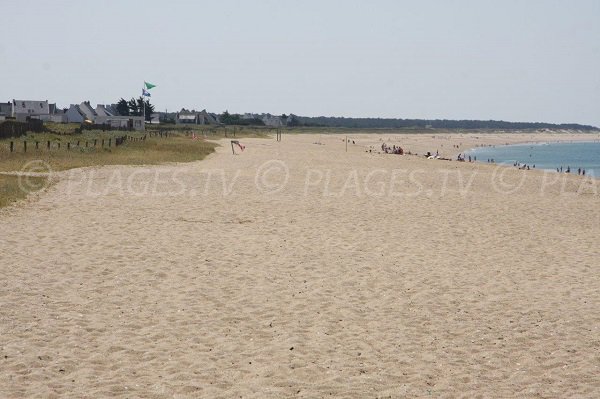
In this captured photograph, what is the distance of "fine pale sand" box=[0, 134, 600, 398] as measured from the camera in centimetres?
757

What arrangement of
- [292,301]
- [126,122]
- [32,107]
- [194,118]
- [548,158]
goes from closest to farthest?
1. [292,301]
2. [548,158]
3. [126,122]
4. [32,107]
5. [194,118]

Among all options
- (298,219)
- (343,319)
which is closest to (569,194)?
(298,219)

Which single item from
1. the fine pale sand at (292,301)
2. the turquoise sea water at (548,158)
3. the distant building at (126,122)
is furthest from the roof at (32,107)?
the fine pale sand at (292,301)

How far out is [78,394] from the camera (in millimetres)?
6891

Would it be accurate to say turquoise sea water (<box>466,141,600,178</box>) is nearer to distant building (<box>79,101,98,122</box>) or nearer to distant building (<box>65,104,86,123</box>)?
distant building (<box>79,101,98,122</box>)

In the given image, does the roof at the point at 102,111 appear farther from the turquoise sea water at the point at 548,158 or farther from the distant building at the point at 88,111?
the turquoise sea water at the point at 548,158
